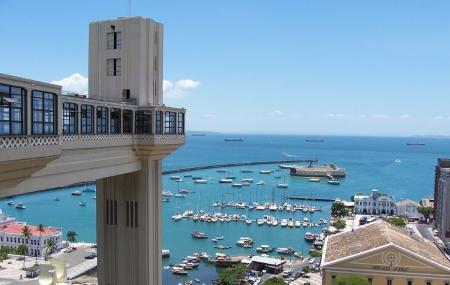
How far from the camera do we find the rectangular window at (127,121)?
41.4 feet

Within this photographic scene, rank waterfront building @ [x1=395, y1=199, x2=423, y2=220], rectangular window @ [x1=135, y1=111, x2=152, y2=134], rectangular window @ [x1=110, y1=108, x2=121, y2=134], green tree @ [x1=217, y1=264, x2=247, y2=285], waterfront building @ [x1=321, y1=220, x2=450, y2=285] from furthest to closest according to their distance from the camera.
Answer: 1. waterfront building @ [x1=395, y1=199, x2=423, y2=220]
2. green tree @ [x1=217, y1=264, x2=247, y2=285]
3. waterfront building @ [x1=321, y1=220, x2=450, y2=285]
4. rectangular window @ [x1=135, y1=111, x2=152, y2=134]
5. rectangular window @ [x1=110, y1=108, x2=121, y2=134]

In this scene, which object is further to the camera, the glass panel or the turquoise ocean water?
the turquoise ocean water

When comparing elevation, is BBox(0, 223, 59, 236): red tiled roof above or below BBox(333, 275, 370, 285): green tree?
below

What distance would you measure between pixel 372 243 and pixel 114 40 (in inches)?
720

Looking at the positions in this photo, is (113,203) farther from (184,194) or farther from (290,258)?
(184,194)

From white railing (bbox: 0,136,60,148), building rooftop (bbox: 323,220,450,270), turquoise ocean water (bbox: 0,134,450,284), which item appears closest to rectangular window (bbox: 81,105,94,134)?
white railing (bbox: 0,136,60,148)

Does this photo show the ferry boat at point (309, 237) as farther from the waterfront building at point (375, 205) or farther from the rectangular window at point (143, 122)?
the rectangular window at point (143, 122)

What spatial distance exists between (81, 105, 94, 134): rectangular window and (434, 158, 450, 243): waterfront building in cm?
4311

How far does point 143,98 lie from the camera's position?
1352cm

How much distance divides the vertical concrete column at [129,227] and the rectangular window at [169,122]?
1129 millimetres

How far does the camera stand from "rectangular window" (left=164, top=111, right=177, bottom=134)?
13.9 meters

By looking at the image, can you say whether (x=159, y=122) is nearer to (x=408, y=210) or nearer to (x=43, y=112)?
(x=43, y=112)

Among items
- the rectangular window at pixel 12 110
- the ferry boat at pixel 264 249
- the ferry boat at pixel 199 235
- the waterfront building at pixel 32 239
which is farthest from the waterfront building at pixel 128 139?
the ferry boat at pixel 199 235

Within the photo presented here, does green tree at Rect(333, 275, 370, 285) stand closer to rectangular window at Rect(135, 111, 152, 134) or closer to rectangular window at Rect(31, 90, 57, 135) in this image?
rectangular window at Rect(135, 111, 152, 134)
